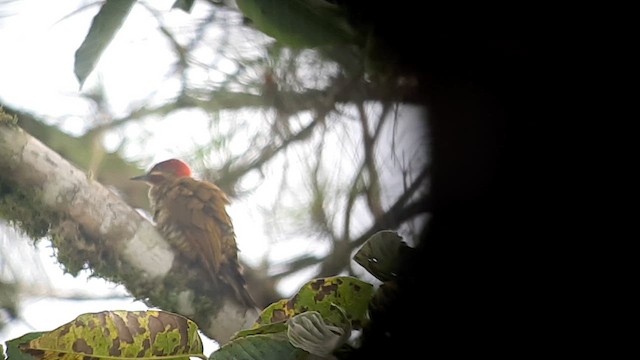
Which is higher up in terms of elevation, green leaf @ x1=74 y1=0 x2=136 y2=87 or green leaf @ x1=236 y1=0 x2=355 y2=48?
green leaf @ x1=236 y1=0 x2=355 y2=48

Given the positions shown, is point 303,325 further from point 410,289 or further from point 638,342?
point 638,342

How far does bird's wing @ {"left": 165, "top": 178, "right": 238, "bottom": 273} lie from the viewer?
1.45 feet

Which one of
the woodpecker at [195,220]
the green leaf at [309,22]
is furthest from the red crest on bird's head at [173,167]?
the green leaf at [309,22]

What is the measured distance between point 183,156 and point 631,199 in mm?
263

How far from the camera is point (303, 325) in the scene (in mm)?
339

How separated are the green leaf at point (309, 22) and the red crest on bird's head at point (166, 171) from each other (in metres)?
0.10

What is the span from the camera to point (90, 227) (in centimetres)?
44

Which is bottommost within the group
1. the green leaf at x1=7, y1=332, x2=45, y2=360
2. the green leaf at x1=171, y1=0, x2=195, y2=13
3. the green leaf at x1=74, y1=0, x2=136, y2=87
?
the green leaf at x1=7, y1=332, x2=45, y2=360

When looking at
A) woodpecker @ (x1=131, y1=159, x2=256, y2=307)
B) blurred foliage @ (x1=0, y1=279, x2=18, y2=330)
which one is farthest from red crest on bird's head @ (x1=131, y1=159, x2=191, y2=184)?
blurred foliage @ (x1=0, y1=279, x2=18, y2=330)

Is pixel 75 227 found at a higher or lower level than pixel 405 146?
lower

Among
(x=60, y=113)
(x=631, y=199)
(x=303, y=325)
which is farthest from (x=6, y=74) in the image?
(x=631, y=199)

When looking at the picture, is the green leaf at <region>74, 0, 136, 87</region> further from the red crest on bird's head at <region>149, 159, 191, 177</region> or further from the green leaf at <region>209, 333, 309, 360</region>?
the green leaf at <region>209, 333, 309, 360</region>

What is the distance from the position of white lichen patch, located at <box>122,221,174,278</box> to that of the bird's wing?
0.02m

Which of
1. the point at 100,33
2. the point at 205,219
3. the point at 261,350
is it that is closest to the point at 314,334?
the point at 261,350
